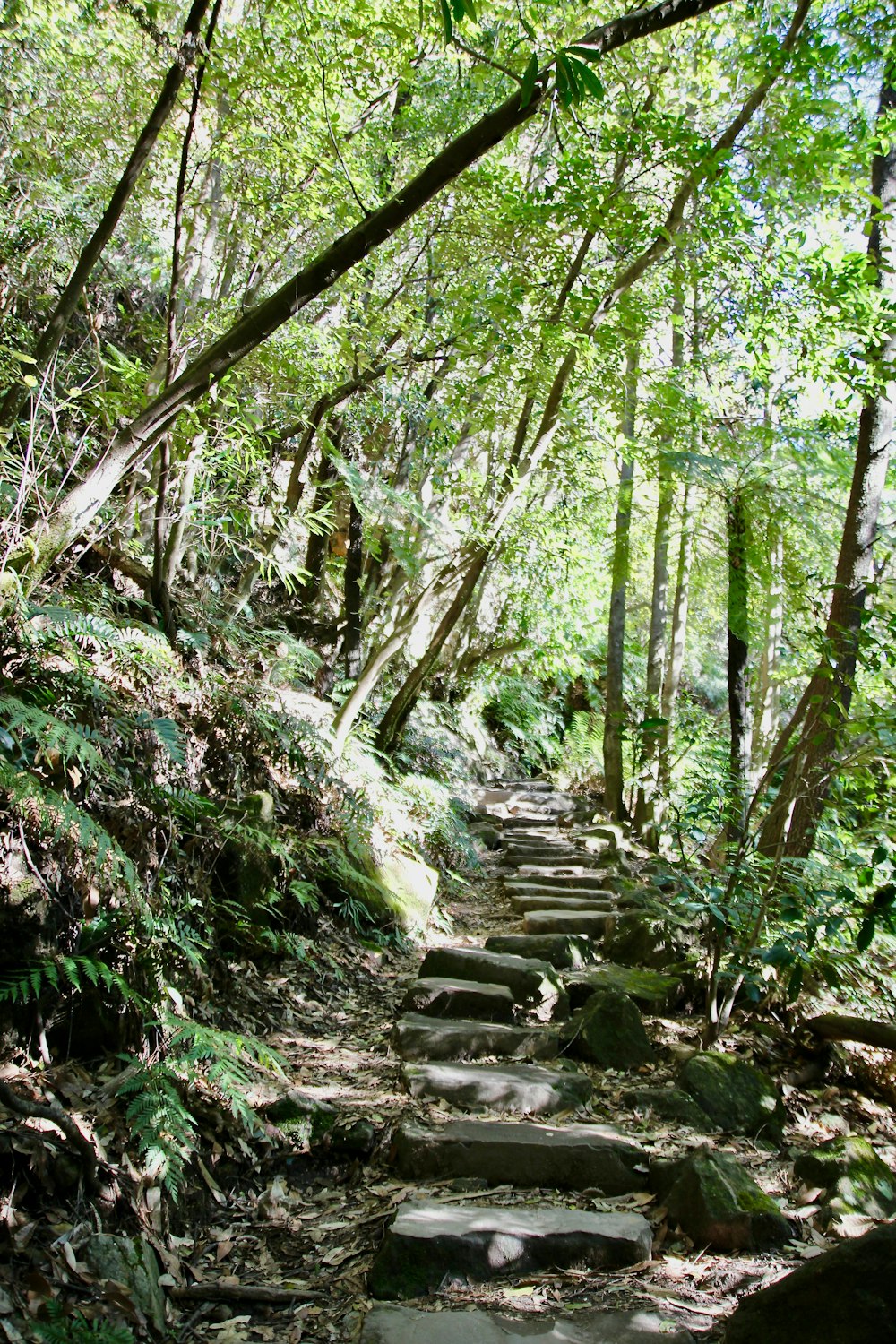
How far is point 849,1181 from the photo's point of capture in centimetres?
308

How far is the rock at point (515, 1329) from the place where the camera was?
7.13ft

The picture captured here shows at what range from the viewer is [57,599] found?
12.8 feet

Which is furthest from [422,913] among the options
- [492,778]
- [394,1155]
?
[492,778]

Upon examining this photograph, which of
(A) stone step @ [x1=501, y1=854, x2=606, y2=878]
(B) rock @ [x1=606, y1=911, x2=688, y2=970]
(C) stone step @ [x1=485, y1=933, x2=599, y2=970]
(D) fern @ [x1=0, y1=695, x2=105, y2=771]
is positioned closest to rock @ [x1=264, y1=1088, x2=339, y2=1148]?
(D) fern @ [x1=0, y1=695, x2=105, y2=771]

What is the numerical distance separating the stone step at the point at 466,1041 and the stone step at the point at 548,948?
119 centimetres

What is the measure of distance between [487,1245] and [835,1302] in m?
1.05

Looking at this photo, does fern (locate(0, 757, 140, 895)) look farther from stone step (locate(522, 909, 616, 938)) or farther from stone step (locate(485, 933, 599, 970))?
stone step (locate(522, 909, 616, 938))

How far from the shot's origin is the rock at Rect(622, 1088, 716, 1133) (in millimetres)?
3695

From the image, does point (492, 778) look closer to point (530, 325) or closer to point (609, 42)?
point (530, 325)

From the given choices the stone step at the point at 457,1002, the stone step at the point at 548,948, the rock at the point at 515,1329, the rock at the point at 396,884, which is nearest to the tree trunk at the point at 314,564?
the rock at the point at 396,884

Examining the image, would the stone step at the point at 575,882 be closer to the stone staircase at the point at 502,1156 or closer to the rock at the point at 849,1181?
the stone staircase at the point at 502,1156

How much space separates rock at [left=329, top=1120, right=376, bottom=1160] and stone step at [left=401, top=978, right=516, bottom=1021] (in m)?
1.22

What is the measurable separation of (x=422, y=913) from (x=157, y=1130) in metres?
3.80

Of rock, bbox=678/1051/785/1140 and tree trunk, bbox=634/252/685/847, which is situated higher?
tree trunk, bbox=634/252/685/847
